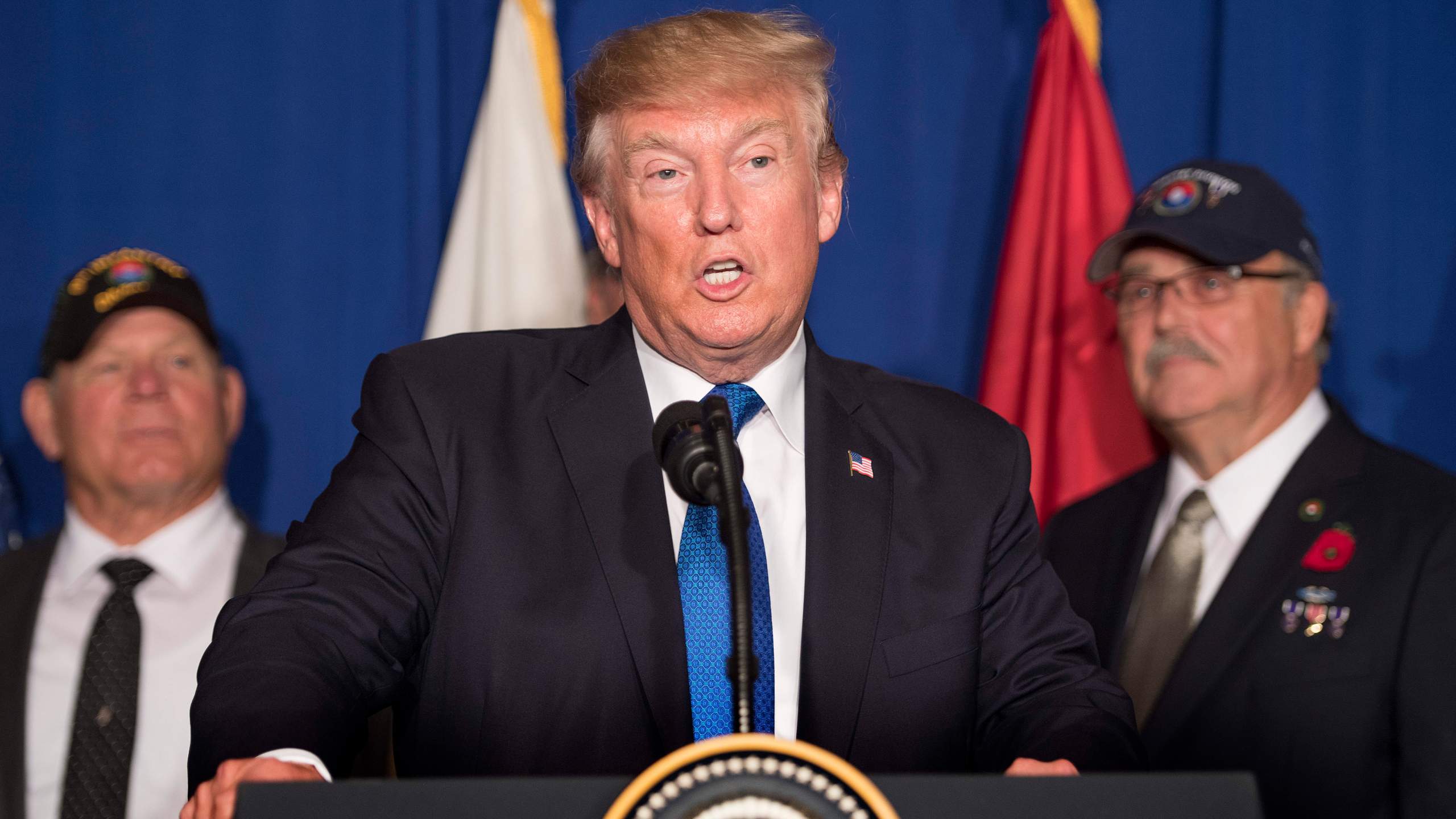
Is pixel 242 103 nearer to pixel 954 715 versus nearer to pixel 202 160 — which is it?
pixel 202 160

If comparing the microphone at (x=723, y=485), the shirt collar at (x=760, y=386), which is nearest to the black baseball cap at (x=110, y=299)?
the shirt collar at (x=760, y=386)

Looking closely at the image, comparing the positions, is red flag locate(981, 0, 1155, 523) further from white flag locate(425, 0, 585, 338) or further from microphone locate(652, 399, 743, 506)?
microphone locate(652, 399, 743, 506)

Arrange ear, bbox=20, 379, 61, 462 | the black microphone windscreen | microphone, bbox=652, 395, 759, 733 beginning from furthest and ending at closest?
ear, bbox=20, 379, 61, 462 < the black microphone windscreen < microphone, bbox=652, 395, 759, 733

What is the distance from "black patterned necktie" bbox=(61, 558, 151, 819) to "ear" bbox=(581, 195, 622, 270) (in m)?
1.33

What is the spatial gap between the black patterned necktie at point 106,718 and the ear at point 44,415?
44 cm

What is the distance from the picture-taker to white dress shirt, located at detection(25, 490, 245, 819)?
2426mm

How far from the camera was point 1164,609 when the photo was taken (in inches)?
100

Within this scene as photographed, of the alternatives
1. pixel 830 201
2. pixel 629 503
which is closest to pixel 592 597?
pixel 629 503

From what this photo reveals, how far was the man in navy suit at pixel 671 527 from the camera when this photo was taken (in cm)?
145

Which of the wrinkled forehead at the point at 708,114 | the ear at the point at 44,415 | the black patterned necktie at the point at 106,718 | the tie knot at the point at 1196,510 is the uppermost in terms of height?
the wrinkled forehead at the point at 708,114

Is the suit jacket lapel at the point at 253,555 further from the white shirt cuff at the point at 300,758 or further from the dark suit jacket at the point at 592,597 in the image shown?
the white shirt cuff at the point at 300,758

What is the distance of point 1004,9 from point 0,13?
248 cm

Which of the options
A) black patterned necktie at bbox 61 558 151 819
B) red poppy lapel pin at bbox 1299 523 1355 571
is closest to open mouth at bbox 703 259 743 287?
red poppy lapel pin at bbox 1299 523 1355 571

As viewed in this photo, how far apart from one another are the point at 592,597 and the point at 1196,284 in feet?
5.58
